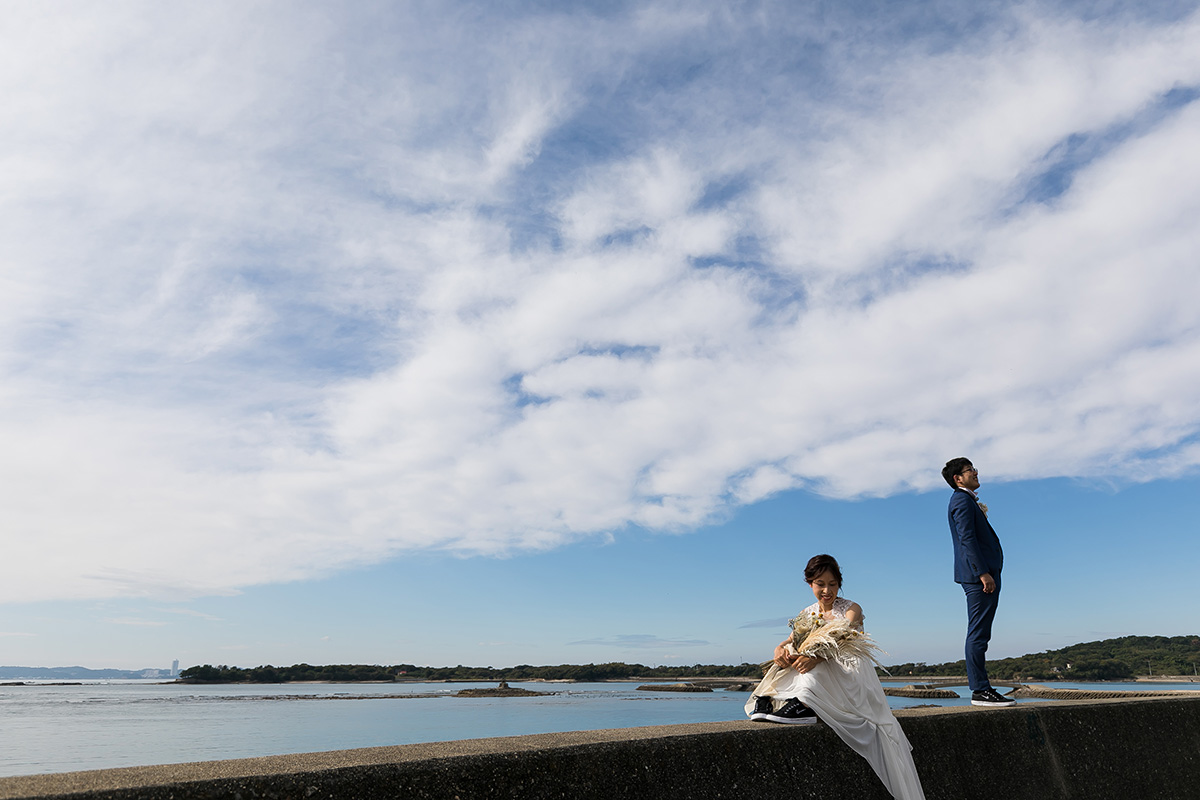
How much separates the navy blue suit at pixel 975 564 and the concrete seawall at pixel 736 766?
0.78 metres

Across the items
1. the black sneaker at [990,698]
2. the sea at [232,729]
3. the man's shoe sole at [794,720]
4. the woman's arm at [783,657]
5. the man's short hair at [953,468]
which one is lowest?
the sea at [232,729]

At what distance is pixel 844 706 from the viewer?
3.86m

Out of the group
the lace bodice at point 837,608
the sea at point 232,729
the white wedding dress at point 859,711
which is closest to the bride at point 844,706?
the white wedding dress at point 859,711

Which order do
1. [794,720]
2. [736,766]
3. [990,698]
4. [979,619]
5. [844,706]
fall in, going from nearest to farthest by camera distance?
[736,766]
[794,720]
[844,706]
[990,698]
[979,619]

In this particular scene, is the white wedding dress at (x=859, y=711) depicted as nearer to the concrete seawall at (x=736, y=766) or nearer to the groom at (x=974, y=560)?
the concrete seawall at (x=736, y=766)

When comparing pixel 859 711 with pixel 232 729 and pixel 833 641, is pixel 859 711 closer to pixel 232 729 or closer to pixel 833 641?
pixel 833 641

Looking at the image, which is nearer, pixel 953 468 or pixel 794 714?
pixel 794 714

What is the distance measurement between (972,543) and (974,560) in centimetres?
13

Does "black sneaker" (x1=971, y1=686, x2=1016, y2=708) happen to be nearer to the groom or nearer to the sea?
the groom

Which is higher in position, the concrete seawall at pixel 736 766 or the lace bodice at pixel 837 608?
the lace bodice at pixel 837 608

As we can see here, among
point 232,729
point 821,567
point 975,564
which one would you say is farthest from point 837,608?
point 232,729

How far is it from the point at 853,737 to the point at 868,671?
430mm

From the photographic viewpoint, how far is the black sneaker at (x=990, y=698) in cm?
498

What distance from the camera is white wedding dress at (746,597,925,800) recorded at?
373 cm
